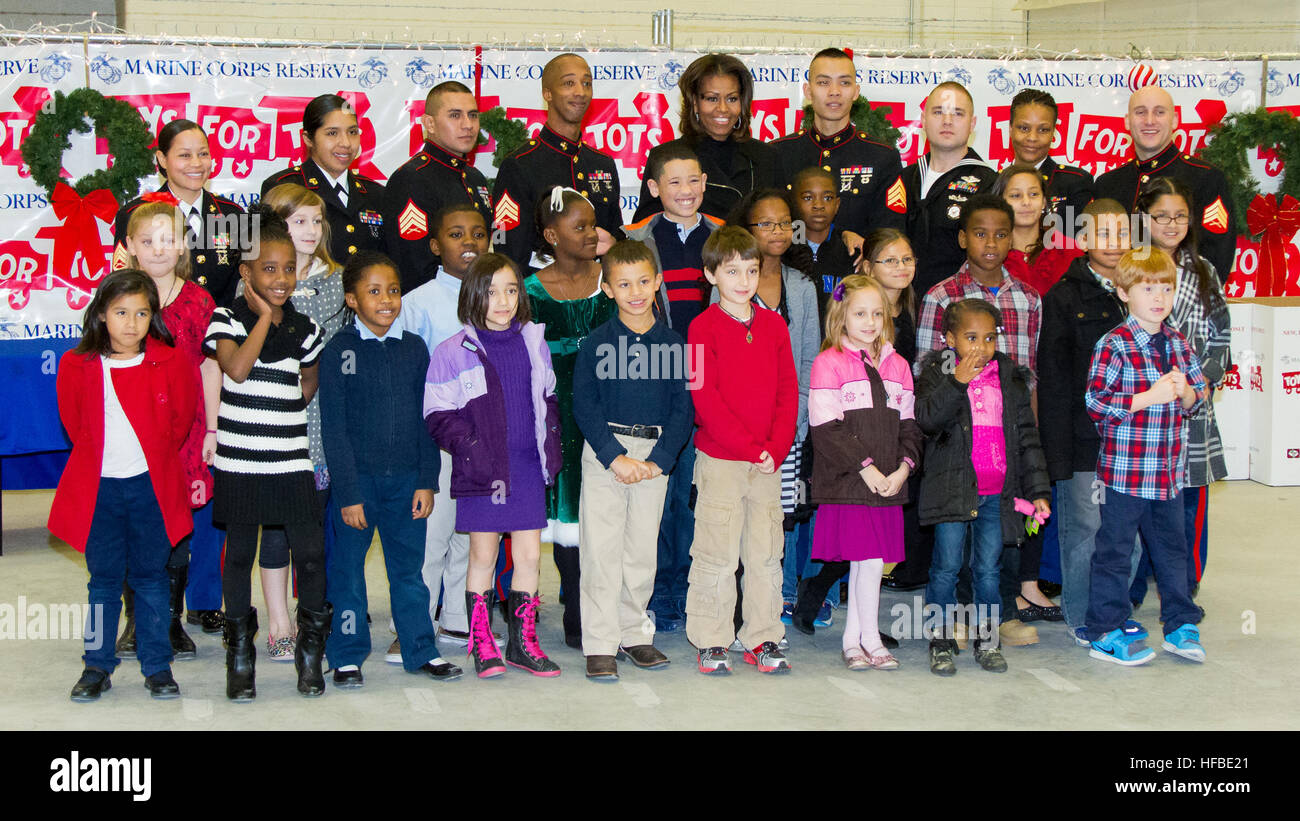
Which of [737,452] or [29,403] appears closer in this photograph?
[737,452]

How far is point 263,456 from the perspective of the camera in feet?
13.2

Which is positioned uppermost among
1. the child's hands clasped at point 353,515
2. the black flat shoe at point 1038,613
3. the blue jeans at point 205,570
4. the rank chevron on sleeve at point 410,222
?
the rank chevron on sleeve at point 410,222

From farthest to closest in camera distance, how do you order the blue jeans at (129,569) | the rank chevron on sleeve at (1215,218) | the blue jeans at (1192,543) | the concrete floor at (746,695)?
the rank chevron on sleeve at (1215,218), the blue jeans at (1192,543), the blue jeans at (129,569), the concrete floor at (746,695)

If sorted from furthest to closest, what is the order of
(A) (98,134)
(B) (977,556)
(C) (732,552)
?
(A) (98,134), (B) (977,556), (C) (732,552)

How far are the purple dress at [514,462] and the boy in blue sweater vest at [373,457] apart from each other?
166 millimetres

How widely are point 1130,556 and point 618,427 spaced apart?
6.04ft

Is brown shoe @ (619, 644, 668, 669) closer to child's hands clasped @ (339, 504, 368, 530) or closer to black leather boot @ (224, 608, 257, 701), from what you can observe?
child's hands clasped @ (339, 504, 368, 530)

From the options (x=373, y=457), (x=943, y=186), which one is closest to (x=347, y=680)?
(x=373, y=457)

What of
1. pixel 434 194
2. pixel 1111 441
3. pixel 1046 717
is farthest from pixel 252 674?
pixel 1111 441

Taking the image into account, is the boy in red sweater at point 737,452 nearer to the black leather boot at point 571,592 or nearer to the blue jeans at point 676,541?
the blue jeans at point 676,541

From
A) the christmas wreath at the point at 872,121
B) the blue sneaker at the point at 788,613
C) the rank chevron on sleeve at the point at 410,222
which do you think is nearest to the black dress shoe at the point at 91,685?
the rank chevron on sleeve at the point at 410,222

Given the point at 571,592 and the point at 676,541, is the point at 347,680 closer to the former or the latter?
the point at 571,592

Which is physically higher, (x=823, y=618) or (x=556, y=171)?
(x=556, y=171)

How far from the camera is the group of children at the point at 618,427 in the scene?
405cm
